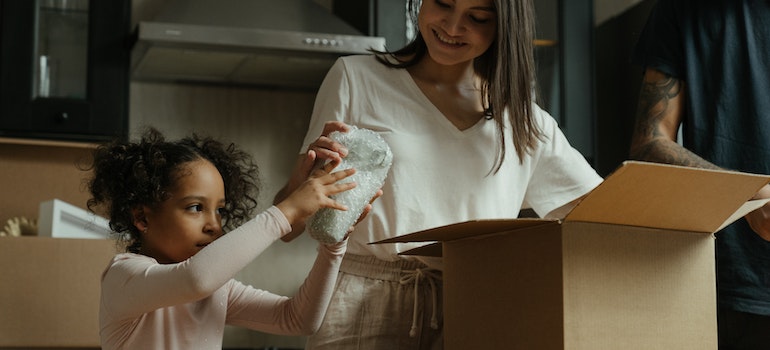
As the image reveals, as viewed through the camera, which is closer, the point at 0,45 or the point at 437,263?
the point at 437,263

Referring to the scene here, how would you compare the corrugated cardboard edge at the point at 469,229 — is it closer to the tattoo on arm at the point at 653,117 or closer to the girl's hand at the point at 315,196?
the girl's hand at the point at 315,196

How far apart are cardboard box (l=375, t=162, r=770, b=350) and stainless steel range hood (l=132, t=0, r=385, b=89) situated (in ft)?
5.55

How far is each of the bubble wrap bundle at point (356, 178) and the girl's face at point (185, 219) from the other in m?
0.19

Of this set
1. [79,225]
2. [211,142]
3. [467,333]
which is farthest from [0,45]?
[467,333]

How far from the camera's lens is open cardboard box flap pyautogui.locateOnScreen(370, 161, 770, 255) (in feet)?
2.91

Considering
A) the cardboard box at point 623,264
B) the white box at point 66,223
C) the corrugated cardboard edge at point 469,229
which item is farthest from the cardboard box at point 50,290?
the cardboard box at point 623,264

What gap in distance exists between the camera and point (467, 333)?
1073mm

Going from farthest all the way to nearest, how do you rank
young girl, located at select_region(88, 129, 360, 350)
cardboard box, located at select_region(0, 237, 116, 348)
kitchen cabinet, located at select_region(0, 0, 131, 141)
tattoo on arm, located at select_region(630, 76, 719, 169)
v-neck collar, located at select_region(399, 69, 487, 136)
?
1. kitchen cabinet, located at select_region(0, 0, 131, 141)
2. cardboard box, located at select_region(0, 237, 116, 348)
3. tattoo on arm, located at select_region(630, 76, 719, 169)
4. v-neck collar, located at select_region(399, 69, 487, 136)
5. young girl, located at select_region(88, 129, 360, 350)

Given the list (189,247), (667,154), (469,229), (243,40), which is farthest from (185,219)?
(243,40)

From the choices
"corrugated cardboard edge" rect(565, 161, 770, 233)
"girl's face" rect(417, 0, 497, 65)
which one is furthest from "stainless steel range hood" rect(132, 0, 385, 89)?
"corrugated cardboard edge" rect(565, 161, 770, 233)

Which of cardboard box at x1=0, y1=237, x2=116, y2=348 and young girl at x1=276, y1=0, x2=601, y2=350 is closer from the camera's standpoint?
young girl at x1=276, y1=0, x2=601, y2=350

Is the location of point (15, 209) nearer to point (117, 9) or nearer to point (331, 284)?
point (117, 9)

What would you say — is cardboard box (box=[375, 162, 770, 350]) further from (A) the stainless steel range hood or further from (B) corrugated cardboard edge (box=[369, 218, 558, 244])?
(A) the stainless steel range hood

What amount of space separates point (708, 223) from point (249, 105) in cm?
216
